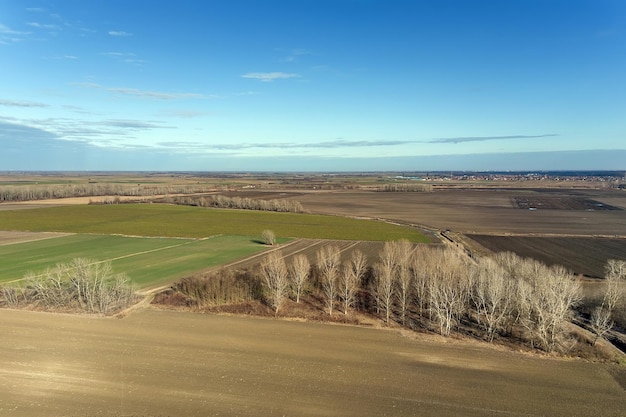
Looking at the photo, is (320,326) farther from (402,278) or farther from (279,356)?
(402,278)

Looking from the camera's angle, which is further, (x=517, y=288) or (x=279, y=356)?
(x=517, y=288)

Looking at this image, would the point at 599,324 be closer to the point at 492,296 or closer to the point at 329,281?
the point at 492,296

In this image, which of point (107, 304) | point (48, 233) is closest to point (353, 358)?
point (107, 304)

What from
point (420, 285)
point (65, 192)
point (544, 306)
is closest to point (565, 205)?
point (544, 306)

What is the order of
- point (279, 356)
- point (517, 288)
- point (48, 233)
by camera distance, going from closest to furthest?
point (279, 356), point (517, 288), point (48, 233)

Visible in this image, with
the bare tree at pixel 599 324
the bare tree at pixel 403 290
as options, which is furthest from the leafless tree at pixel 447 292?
the bare tree at pixel 599 324
